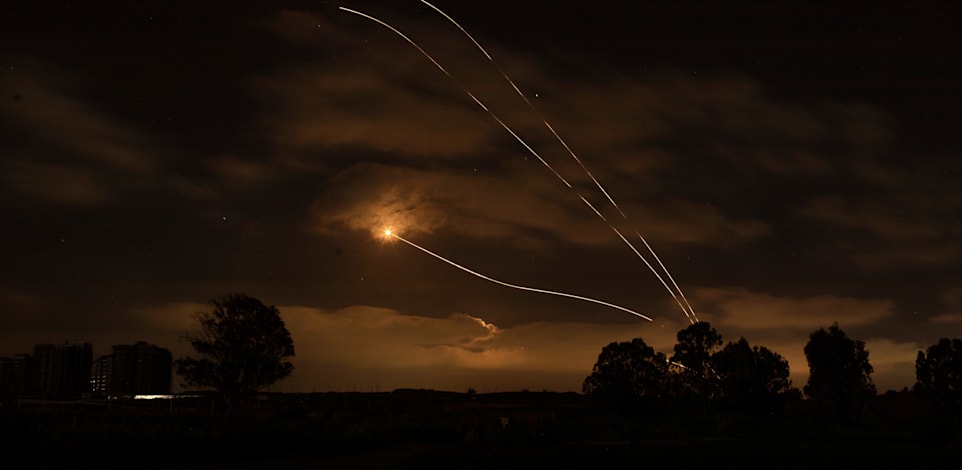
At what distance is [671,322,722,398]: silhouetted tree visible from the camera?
256 ft

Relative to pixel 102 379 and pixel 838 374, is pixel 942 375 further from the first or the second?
pixel 102 379

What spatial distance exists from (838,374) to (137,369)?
89166 mm

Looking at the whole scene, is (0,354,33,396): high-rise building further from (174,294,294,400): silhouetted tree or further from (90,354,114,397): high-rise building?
(174,294,294,400): silhouetted tree

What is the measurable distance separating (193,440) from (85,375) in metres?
93.2

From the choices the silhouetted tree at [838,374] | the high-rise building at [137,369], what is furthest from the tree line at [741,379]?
the high-rise building at [137,369]

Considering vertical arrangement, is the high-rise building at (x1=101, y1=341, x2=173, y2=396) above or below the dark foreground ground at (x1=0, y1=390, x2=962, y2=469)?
above

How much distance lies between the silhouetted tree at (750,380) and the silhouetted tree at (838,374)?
2.55 m

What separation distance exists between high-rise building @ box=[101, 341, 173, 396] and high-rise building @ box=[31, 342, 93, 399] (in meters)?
3.19

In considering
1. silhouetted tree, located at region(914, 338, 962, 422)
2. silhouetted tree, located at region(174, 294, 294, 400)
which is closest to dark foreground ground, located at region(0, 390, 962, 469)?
silhouetted tree, located at region(174, 294, 294, 400)

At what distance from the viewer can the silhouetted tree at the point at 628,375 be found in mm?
75500

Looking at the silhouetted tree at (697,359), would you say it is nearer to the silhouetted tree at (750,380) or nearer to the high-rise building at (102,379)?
the silhouetted tree at (750,380)

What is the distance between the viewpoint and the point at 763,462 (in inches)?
1454

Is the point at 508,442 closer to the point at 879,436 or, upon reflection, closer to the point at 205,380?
the point at 205,380

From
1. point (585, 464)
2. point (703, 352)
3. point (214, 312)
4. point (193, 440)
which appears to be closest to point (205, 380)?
point (214, 312)
